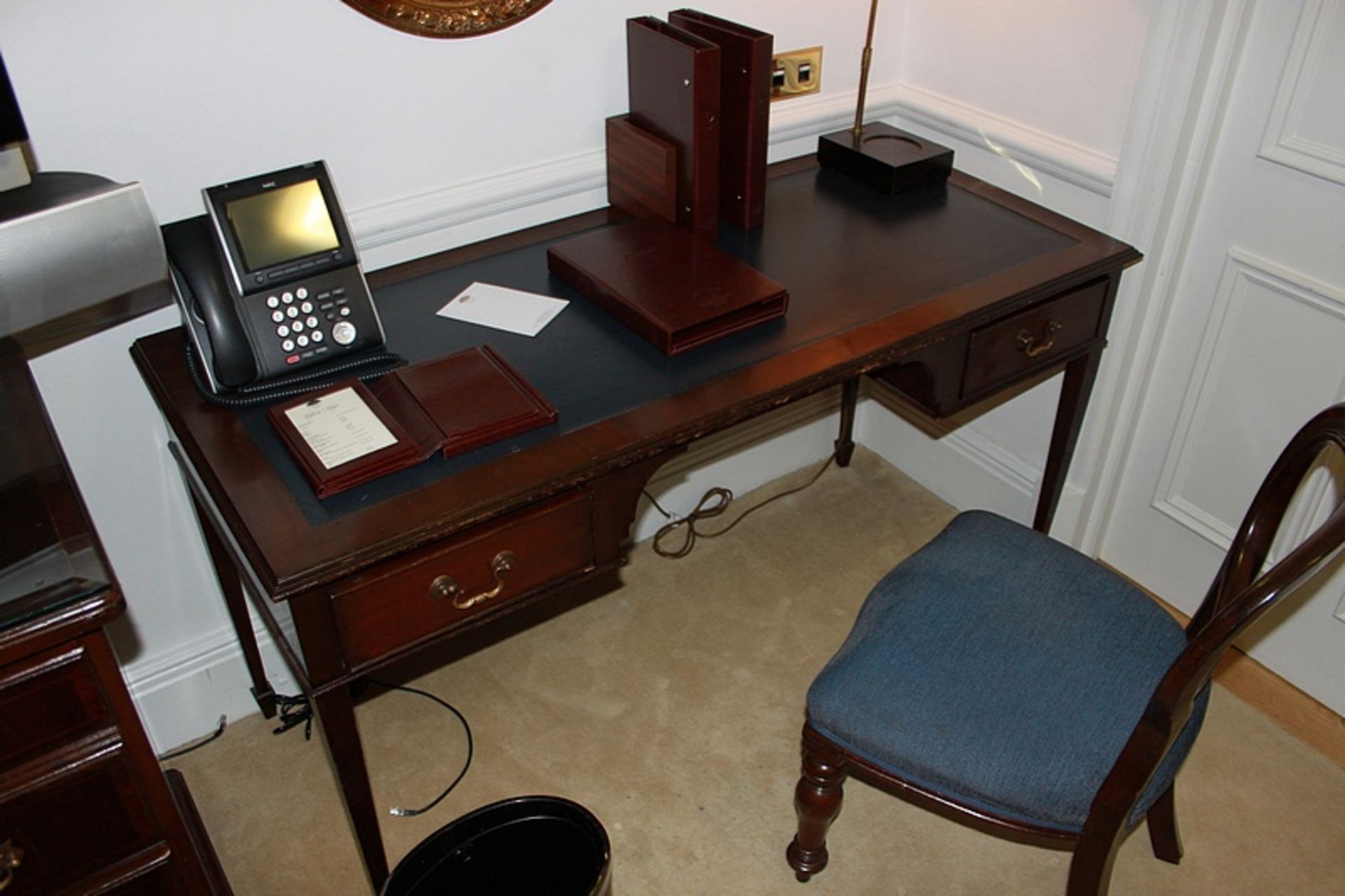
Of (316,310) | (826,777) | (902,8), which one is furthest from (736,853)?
(902,8)

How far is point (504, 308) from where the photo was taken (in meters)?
1.70

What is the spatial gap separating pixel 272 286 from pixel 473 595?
1.64 ft

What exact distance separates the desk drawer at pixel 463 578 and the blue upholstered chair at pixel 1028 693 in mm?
411

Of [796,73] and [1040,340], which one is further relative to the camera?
[796,73]

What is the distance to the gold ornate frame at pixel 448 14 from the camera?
5.38 ft

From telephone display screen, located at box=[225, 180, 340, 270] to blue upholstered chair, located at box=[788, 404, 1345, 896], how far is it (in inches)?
36.6

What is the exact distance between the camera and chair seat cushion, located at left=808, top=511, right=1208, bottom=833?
4.71 feet

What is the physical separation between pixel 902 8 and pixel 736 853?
5.23 feet

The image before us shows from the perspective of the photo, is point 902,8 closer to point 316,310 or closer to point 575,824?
point 316,310

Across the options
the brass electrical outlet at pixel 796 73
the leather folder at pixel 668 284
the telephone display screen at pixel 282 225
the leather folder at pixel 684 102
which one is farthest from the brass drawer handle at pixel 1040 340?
the telephone display screen at pixel 282 225

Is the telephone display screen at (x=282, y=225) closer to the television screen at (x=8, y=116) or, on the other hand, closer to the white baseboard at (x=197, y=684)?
the television screen at (x=8, y=116)

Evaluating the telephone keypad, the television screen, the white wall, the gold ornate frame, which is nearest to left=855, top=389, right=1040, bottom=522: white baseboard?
the white wall

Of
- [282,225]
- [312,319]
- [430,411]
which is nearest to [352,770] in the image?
[430,411]

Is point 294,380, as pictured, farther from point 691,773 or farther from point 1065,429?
point 1065,429
